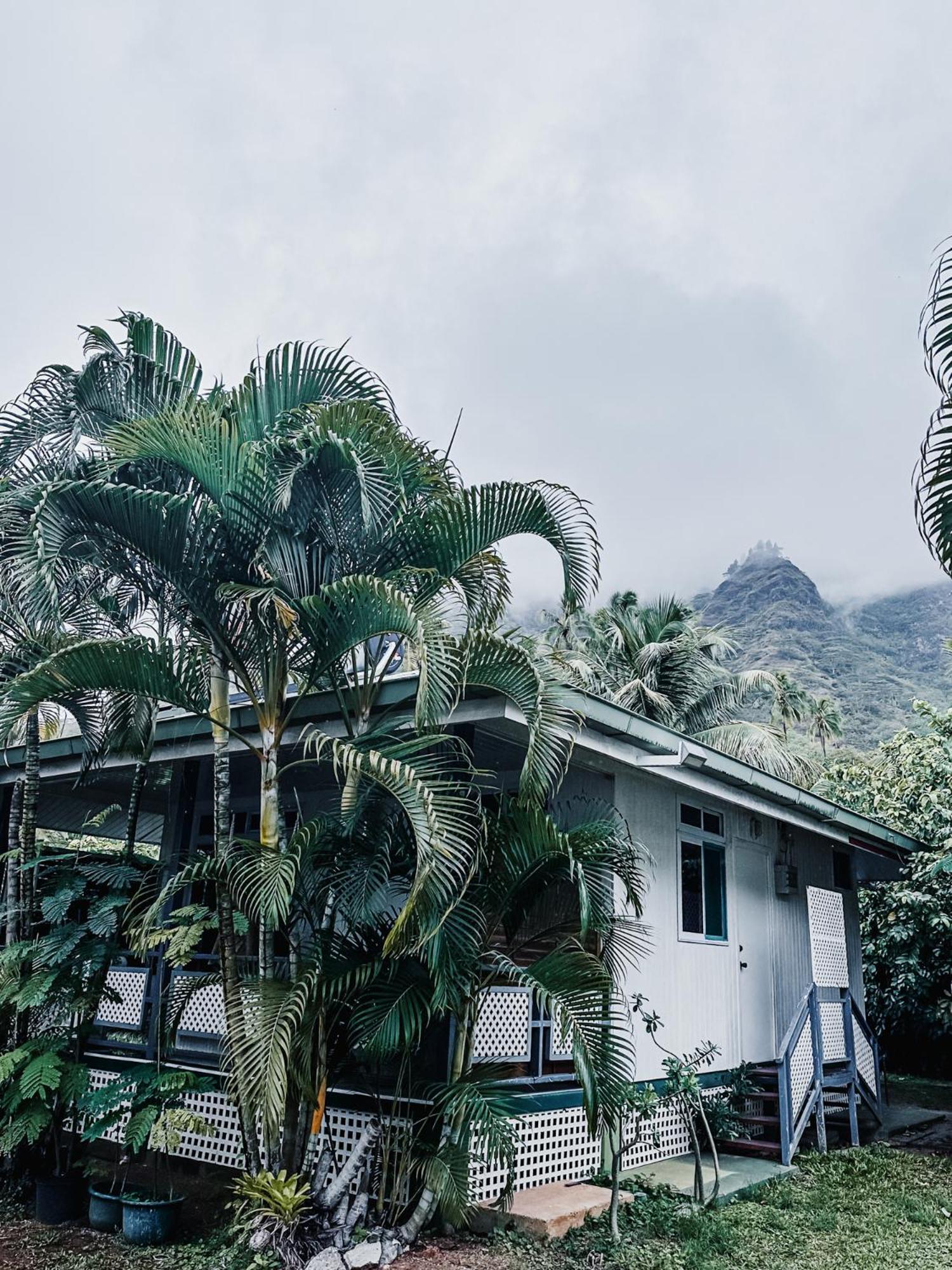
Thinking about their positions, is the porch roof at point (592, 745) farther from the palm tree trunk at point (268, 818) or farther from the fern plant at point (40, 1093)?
the fern plant at point (40, 1093)

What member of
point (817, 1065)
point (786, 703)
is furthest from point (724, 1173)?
point (786, 703)

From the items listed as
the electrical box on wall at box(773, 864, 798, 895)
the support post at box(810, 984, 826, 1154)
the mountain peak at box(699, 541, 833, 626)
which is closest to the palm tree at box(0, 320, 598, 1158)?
the support post at box(810, 984, 826, 1154)

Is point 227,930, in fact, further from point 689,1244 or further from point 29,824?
point 689,1244

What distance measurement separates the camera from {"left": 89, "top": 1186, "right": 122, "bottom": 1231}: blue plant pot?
6.21 m

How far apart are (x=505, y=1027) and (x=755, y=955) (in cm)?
402

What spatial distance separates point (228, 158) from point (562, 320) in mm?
47910

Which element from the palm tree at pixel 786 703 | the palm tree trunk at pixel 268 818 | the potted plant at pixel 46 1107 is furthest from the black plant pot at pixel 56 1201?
the palm tree at pixel 786 703

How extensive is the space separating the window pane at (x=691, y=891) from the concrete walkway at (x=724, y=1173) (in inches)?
69.4

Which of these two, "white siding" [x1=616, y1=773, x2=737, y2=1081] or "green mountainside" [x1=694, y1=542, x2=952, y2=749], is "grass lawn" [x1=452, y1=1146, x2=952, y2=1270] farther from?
"green mountainside" [x1=694, y1=542, x2=952, y2=749]

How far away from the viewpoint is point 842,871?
489 inches

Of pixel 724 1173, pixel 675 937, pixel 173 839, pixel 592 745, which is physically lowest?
pixel 724 1173

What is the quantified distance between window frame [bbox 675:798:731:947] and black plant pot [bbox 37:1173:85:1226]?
4.79m

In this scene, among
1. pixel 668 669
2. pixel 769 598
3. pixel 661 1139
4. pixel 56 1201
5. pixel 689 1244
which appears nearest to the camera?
pixel 689 1244

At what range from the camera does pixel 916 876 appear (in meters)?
12.2
